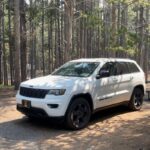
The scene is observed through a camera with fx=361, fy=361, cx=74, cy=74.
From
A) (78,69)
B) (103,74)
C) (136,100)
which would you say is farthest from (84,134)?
(136,100)

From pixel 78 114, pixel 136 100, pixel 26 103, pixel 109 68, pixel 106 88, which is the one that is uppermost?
pixel 109 68

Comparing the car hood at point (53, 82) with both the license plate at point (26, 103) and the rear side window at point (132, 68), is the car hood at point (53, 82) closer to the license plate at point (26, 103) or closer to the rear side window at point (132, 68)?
the license plate at point (26, 103)

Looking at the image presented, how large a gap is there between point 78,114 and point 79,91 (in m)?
0.62

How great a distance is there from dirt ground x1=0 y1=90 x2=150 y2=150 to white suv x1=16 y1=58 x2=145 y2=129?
0.41 meters

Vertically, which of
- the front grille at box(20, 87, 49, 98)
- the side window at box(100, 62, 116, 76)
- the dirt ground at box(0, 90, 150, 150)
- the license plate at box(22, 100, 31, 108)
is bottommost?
the dirt ground at box(0, 90, 150, 150)

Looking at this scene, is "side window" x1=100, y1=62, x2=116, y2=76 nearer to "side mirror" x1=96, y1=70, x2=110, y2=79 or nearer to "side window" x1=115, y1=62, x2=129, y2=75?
"side mirror" x1=96, y1=70, x2=110, y2=79

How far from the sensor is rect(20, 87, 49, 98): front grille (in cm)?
933

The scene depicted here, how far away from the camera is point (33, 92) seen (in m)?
9.53

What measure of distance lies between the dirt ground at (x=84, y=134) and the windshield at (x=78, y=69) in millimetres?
1447

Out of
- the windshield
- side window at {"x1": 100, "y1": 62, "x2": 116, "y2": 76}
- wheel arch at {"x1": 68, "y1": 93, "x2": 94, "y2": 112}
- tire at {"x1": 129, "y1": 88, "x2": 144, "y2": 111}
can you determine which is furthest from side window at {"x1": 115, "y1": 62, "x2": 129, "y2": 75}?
wheel arch at {"x1": 68, "y1": 93, "x2": 94, "y2": 112}

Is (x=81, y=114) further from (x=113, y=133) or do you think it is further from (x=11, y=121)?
(x=11, y=121)

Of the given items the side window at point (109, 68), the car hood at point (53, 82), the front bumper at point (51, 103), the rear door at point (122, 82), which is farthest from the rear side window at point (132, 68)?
the front bumper at point (51, 103)

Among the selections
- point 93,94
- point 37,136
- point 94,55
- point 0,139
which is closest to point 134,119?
point 93,94

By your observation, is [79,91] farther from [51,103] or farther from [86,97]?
[51,103]
